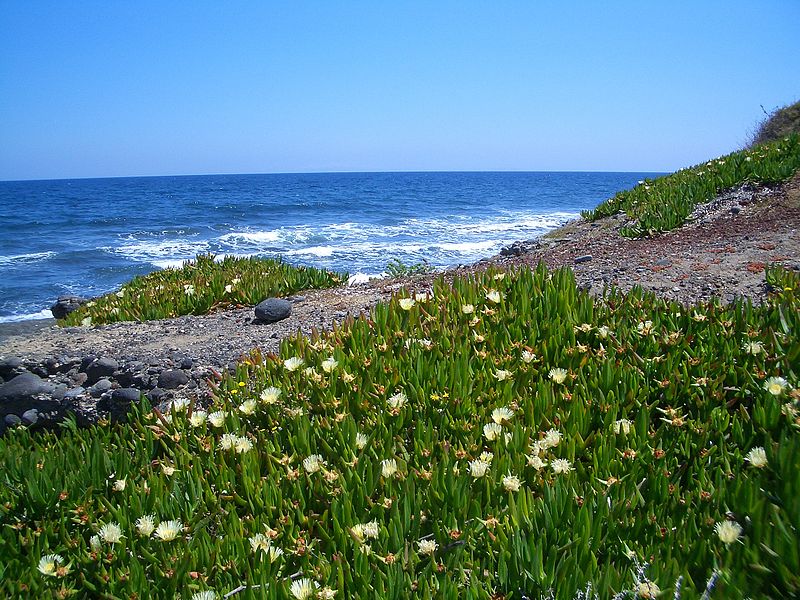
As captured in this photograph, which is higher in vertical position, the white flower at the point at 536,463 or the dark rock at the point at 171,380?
the white flower at the point at 536,463

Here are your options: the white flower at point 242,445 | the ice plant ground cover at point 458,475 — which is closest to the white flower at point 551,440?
the ice plant ground cover at point 458,475

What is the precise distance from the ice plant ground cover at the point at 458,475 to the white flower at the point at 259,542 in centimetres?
1

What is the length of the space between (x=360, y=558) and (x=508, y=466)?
65 cm

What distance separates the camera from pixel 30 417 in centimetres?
391

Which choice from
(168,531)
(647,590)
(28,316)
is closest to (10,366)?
(168,531)

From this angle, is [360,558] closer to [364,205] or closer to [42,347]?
[42,347]

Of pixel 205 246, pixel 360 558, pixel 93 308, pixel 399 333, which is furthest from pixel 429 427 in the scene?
pixel 205 246

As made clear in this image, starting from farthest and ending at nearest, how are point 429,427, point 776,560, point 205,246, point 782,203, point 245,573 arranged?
point 205,246, point 782,203, point 429,427, point 245,573, point 776,560

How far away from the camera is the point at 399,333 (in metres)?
3.26

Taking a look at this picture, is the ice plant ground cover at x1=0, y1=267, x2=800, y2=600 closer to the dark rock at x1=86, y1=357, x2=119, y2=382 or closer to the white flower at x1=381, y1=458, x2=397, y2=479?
the white flower at x1=381, y1=458, x2=397, y2=479

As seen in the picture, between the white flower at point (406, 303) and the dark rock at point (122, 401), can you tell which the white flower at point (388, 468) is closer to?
the white flower at point (406, 303)

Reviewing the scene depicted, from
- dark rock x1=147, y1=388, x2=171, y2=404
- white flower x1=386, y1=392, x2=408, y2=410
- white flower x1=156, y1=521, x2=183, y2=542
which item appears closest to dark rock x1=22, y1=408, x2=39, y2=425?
dark rock x1=147, y1=388, x2=171, y2=404

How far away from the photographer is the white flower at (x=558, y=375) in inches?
A: 106

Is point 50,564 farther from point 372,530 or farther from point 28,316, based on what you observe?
point 28,316
